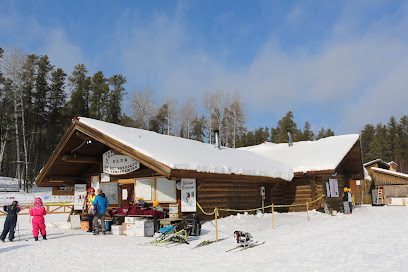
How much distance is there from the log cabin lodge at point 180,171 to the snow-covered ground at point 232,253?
6.42ft

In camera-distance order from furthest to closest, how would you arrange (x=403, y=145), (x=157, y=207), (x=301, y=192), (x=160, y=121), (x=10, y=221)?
(x=403, y=145), (x=160, y=121), (x=301, y=192), (x=157, y=207), (x=10, y=221)

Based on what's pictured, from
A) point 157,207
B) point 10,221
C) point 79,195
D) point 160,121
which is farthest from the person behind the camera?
point 160,121

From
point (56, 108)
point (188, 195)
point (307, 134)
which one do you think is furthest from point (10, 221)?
point (307, 134)

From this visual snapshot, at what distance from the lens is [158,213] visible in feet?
40.4

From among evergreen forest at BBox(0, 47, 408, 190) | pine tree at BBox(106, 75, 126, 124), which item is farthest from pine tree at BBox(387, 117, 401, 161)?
pine tree at BBox(106, 75, 126, 124)

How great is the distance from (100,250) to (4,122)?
3675 centimetres

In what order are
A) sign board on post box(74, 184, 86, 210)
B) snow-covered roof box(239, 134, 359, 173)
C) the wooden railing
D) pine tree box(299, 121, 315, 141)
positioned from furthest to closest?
pine tree box(299, 121, 315, 141)
the wooden railing
snow-covered roof box(239, 134, 359, 173)
sign board on post box(74, 184, 86, 210)

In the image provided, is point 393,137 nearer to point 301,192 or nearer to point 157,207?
point 301,192

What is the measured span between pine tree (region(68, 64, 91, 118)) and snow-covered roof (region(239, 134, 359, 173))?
2859 centimetres

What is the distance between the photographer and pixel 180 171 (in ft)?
36.6

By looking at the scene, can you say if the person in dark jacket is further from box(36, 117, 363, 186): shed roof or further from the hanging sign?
the hanging sign

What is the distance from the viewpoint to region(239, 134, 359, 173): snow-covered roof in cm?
1688

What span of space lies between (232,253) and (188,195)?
187 inches

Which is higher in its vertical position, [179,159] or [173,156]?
[173,156]
